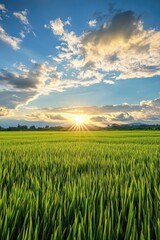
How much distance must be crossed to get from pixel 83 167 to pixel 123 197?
185 centimetres

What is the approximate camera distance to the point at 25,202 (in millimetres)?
1626

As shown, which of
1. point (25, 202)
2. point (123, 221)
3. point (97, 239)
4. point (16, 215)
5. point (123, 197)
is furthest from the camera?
point (123, 197)

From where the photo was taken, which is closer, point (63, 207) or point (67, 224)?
point (67, 224)

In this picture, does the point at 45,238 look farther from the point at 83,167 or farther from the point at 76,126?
the point at 76,126

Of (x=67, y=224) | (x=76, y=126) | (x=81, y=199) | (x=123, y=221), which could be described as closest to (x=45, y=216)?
(x=67, y=224)

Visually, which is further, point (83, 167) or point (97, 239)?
point (83, 167)

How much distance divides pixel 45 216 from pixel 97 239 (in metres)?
0.36

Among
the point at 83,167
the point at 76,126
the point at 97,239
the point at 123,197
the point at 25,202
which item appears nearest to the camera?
the point at 97,239

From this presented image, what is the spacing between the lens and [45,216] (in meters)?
1.37

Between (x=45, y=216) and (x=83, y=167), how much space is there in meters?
2.28

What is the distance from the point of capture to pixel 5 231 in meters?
1.20

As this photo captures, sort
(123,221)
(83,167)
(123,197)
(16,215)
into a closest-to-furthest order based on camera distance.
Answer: (16,215), (123,221), (123,197), (83,167)

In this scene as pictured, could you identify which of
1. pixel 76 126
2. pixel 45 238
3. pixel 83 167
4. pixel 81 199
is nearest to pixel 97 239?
pixel 45 238

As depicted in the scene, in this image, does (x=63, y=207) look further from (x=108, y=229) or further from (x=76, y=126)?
(x=76, y=126)
